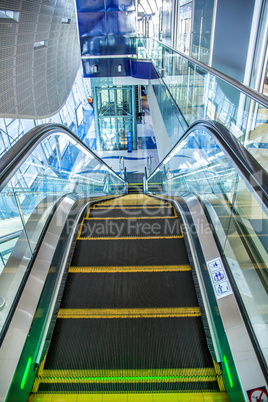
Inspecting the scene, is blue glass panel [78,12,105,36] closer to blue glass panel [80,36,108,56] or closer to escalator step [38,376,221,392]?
blue glass panel [80,36,108,56]

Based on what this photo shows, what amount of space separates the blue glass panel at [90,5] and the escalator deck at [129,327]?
13742 mm

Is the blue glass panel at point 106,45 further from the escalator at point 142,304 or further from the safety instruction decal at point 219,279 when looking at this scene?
the safety instruction decal at point 219,279

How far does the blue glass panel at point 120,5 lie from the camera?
1309 cm

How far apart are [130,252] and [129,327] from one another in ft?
2.88

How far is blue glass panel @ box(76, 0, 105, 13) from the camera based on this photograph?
12977 mm

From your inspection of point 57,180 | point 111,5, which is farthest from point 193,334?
point 111,5

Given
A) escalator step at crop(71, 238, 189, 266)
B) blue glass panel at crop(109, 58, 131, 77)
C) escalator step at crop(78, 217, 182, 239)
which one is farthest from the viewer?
blue glass panel at crop(109, 58, 131, 77)

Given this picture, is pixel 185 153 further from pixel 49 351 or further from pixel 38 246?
pixel 49 351

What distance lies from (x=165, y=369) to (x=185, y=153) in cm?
399

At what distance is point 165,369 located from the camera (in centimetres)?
177

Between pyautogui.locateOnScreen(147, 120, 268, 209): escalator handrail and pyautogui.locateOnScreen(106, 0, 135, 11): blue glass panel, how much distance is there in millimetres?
13515

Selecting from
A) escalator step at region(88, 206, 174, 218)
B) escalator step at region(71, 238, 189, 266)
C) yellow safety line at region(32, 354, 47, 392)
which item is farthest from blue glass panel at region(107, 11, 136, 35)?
yellow safety line at region(32, 354, 47, 392)

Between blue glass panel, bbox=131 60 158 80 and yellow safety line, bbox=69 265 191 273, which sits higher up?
blue glass panel, bbox=131 60 158 80

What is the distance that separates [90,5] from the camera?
13094 millimetres
